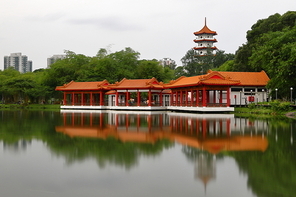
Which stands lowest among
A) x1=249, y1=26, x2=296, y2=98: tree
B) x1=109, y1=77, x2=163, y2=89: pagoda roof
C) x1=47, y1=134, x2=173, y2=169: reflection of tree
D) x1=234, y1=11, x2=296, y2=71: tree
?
x1=47, y1=134, x2=173, y2=169: reflection of tree

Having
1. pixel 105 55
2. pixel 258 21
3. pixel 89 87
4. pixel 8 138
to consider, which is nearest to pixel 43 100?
pixel 105 55

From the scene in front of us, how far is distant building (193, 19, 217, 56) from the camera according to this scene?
261ft

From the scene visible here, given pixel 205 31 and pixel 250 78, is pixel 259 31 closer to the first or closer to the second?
pixel 250 78

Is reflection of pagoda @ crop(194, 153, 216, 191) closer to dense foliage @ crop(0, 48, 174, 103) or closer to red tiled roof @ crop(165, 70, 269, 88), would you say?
red tiled roof @ crop(165, 70, 269, 88)

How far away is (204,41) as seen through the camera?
3164 inches

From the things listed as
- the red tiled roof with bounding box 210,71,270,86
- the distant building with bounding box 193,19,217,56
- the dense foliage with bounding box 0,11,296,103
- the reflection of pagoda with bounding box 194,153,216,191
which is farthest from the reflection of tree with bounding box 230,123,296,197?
the distant building with bounding box 193,19,217,56

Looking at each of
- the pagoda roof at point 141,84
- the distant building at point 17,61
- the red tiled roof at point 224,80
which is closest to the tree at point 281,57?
the red tiled roof at point 224,80

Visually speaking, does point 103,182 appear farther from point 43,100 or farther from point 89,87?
point 43,100

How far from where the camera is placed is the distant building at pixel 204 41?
79.6 m

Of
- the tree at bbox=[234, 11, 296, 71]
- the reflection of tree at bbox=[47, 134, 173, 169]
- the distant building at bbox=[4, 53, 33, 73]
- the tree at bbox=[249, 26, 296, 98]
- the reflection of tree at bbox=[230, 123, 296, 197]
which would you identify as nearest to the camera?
the reflection of tree at bbox=[230, 123, 296, 197]

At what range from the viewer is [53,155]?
9648 millimetres

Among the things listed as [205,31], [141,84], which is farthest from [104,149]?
[205,31]

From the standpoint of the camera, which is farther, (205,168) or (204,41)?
(204,41)

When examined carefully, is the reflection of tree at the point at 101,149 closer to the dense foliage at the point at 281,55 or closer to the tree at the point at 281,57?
the tree at the point at 281,57
